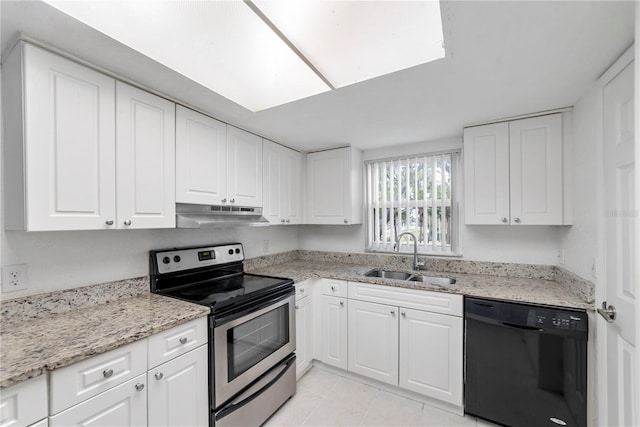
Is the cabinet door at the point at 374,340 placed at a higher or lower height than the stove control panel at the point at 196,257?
lower

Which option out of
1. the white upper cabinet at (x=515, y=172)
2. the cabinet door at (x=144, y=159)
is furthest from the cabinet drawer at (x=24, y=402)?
the white upper cabinet at (x=515, y=172)

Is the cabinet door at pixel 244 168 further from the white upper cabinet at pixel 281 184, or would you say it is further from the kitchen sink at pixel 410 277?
the kitchen sink at pixel 410 277

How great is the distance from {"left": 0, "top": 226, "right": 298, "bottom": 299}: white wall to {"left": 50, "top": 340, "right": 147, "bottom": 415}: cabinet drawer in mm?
659

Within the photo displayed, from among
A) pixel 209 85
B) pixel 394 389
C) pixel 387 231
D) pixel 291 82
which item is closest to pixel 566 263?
pixel 387 231

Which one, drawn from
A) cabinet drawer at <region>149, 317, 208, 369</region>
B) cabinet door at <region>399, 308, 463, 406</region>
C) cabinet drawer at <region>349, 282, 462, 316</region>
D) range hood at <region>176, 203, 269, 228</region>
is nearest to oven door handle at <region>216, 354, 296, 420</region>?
cabinet drawer at <region>149, 317, 208, 369</region>

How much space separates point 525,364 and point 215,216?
7.63ft

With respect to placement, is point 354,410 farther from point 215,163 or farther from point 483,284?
point 215,163

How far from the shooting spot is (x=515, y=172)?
210 centimetres

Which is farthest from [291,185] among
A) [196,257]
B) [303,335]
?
[303,335]

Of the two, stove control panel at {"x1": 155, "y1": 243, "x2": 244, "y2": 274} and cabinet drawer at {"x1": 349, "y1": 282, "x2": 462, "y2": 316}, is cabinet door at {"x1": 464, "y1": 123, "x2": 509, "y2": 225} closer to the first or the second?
cabinet drawer at {"x1": 349, "y1": 282, "x2": 462, "y2": 316}

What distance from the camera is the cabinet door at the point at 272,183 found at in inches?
99.7

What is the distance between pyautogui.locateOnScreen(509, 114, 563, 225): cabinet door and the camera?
1.97 m

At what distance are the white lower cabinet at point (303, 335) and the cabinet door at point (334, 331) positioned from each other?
134mm

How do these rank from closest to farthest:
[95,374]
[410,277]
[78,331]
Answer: [95,374] → [78,331] → [410,277]
